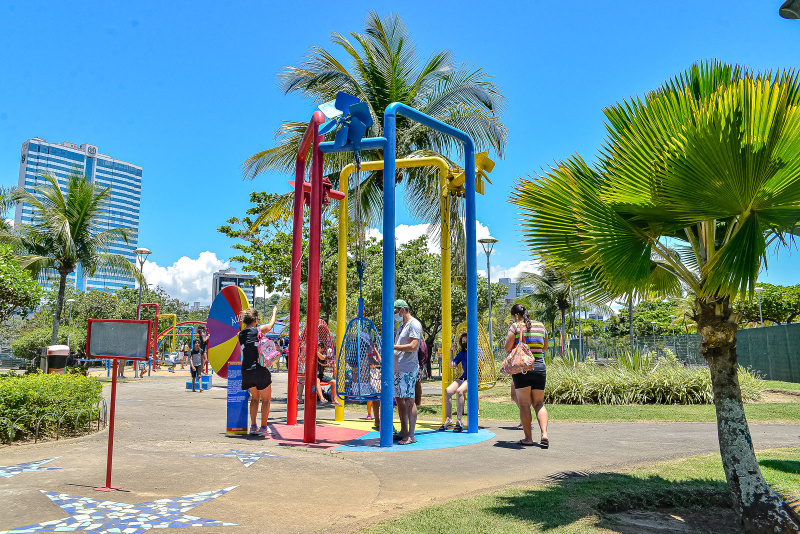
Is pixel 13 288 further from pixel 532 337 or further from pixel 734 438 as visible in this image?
pixel 734 438

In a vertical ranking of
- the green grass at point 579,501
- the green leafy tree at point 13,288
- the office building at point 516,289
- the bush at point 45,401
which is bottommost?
the green grass at point 579,501

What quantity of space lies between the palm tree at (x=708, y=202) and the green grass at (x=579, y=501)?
34.1 inches

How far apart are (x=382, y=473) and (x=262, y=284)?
17.5 meters

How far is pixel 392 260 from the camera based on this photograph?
7242 mm

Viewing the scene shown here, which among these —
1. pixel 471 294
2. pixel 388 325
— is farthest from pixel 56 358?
pixel 471 294

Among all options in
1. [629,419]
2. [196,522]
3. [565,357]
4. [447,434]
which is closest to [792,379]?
[565,357]

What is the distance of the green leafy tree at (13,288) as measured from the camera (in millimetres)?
10750

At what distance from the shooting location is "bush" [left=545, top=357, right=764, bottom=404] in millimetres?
12977

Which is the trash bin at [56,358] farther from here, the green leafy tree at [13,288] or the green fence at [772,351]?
the green fence at [772,351]

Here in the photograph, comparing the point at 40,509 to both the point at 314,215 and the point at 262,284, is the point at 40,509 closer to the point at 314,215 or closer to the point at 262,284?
the point at 314,215

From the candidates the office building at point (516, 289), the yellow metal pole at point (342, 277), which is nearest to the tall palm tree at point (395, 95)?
the yellow metal pole at point (342, 277)

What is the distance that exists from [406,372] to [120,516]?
3861mm

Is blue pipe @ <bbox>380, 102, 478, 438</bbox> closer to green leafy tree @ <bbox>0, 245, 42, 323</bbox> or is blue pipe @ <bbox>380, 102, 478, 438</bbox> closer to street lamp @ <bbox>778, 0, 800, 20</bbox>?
street lamp @ <bbox>778, 0, 800, 20</bbox>

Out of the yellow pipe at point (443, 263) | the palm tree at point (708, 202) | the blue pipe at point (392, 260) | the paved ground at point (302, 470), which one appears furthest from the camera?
the yellow pipe at point (443, 263)
